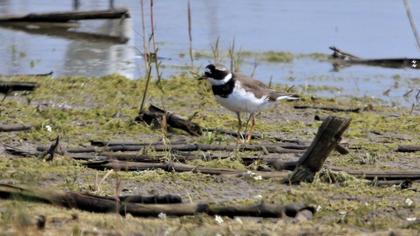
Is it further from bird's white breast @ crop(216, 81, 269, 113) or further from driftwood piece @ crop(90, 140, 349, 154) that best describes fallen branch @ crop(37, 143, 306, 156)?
bird's white breast @ crop(216, 81, 269, 113)

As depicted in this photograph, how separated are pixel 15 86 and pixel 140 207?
181 inches

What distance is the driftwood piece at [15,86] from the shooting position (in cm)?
944

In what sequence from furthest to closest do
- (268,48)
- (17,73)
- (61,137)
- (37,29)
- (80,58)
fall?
(37,29), (268,48), (80,58), (17,73), (61,137)

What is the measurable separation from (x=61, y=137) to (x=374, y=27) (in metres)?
9.16

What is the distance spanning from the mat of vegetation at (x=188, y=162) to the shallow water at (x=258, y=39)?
4.29 ft

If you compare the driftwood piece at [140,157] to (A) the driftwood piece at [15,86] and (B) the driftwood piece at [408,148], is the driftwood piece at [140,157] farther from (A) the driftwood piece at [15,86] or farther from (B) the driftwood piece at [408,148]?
(A) the driftwood piece at [15,86]

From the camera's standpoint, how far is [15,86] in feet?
31.4

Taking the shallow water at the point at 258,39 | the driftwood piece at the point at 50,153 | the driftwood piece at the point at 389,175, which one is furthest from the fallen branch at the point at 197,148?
the shallow water at the point at 258,39

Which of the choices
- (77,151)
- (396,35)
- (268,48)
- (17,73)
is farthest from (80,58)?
(77,151)

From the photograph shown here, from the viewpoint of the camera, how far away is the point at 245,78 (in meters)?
7.95

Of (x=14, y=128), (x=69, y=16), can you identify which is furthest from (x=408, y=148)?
(x=69, y=16)

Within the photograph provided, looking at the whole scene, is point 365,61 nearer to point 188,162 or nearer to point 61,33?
point 61,33

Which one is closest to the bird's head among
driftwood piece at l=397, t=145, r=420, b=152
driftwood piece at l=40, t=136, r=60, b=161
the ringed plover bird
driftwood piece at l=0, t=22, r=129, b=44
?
the ringed plover bird

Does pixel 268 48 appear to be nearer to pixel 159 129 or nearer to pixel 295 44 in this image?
pixel 295 44
